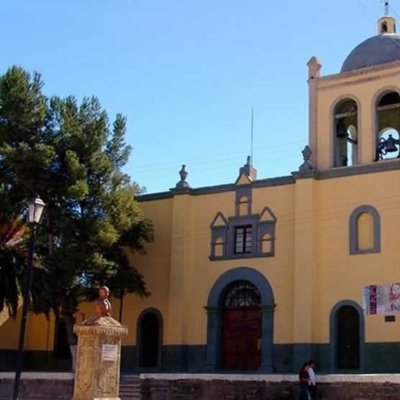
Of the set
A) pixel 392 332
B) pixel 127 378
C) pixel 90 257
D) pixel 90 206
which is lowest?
pixel 127 378

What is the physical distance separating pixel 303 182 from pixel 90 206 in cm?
711

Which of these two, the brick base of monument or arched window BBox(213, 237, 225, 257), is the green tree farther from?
the brick base of monument

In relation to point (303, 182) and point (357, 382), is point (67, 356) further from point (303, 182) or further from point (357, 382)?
point (357, 382)

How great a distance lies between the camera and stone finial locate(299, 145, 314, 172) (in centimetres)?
2691

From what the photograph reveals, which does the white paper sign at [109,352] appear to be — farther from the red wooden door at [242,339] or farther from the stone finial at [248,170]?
the stone finial at [248,170]

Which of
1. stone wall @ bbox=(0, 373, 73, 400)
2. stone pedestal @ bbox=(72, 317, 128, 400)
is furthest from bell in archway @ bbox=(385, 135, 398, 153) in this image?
stone pedestal @ bbox=(72, 317, 128, 400)

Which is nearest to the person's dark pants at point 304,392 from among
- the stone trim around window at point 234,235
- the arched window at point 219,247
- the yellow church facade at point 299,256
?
the yellow church facade at point 299,256

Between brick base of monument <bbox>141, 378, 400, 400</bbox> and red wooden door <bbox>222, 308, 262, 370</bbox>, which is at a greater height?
red wooden door <bbox>222, 308, 262, 370</bbox>

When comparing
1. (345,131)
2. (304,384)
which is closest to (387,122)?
(345,131)

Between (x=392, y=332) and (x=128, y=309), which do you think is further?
(x=128, y=309)

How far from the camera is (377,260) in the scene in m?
25.2

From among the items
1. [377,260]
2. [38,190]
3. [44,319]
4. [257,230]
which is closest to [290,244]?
[257,230]

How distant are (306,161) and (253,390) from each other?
8835mm

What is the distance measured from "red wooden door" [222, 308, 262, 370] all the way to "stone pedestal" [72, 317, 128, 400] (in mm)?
14964
